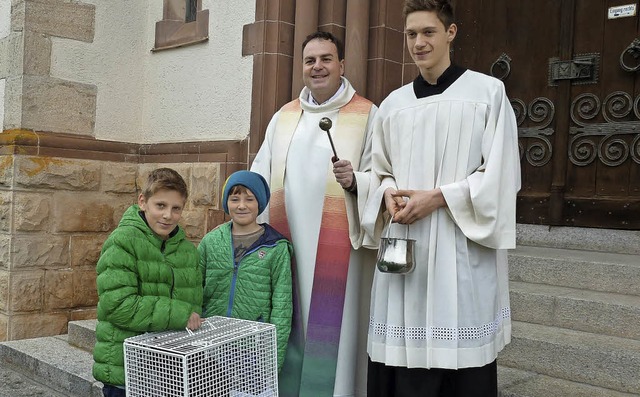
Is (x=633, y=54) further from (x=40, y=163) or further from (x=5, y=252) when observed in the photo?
(x=5, y=252)

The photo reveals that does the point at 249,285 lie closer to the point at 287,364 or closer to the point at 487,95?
the point at 287,364

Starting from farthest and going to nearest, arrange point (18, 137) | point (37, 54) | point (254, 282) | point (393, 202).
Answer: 1. point (37, 54)
2. point (18, 137)
3. point (254, 282)
4. point (393, 202)

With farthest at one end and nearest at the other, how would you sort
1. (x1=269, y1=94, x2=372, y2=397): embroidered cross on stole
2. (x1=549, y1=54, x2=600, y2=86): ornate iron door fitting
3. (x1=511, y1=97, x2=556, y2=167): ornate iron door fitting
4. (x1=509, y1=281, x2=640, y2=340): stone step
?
(x1=511, y1=97, x2=556, y2=167): ornate iron door fitting < (x1=549, y1=54, x2=600, y2=86): ornate iron door fitting < (x1=509, y1=281, x2=640, y2=340): stone step < (x1=269, y1=94, x2=372, y2=397): embroidered cross on stole

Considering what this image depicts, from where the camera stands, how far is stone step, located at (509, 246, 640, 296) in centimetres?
422

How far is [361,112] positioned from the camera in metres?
3.33

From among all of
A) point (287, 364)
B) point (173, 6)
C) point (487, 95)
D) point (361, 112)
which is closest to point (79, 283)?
point (173, 6)

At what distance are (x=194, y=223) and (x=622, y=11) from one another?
3316mm

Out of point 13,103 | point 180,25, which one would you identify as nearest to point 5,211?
point 13,103

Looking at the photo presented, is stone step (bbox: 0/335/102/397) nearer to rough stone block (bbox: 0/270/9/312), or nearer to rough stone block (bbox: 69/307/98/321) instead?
rough stone block (bbox: 69/307/98/321)

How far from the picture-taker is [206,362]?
249 centimetres

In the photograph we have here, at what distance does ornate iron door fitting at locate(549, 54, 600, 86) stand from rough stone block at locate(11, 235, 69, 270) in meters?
3.84

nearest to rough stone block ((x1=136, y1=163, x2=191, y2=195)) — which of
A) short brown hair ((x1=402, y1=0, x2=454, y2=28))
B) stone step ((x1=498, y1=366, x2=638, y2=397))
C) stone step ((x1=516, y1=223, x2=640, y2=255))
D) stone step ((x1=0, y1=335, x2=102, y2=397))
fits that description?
stone step ((x1=0, y1=335, x2=102, y2=397))

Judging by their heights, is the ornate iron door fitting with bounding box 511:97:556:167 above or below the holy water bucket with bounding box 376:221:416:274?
above

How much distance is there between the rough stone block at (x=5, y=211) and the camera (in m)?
5.35
